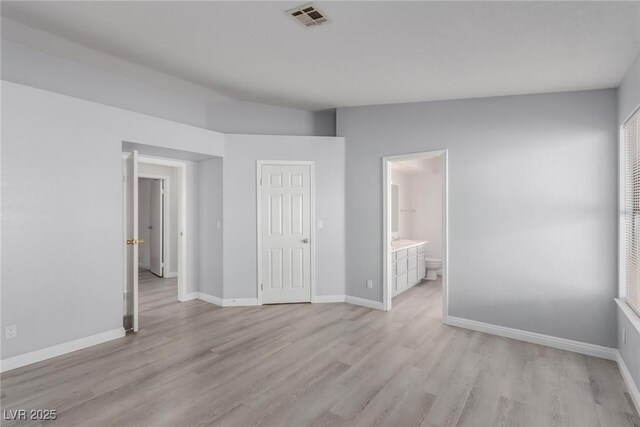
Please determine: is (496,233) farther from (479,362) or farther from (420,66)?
(420,66)

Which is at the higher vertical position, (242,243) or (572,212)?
(572,212)

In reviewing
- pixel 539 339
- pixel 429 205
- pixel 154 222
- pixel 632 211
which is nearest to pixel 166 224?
pixel 154 222

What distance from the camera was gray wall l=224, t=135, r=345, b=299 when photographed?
182 inches

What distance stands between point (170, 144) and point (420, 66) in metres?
2.93

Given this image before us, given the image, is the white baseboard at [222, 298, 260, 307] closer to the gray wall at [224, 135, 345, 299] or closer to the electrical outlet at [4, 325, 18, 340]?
the gray wall at [224, 135, 345, 299]

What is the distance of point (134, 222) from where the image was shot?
3740 mm

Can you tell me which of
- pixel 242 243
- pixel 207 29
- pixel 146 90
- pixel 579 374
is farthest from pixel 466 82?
pixel 146 90

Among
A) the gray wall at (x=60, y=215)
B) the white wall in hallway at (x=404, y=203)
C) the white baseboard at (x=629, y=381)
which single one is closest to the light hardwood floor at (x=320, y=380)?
the white baseboard at (x=629, y=381)

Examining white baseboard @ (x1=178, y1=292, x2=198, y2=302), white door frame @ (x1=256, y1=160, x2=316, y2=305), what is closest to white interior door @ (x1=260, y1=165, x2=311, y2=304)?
white door frame @ (x1=256, y1=160, x2=316, y2=305)

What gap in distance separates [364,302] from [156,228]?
16.0 ft

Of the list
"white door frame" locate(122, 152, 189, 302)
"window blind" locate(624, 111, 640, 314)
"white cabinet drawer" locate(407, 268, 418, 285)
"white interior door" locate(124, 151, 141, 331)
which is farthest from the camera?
"white cabinet drawer" locate(407, 268, 418, 285)

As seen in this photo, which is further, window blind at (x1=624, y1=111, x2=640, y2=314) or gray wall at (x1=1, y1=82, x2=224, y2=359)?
gray wall at (x1=1, y1=82, x2=224, y2=359)

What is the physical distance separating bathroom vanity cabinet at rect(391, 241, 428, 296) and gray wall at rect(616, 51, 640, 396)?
2.64 metres

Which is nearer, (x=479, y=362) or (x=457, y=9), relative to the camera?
(x=457, y=9)
